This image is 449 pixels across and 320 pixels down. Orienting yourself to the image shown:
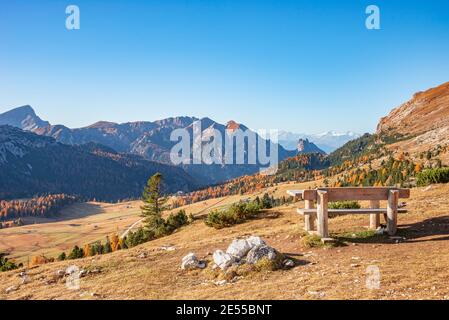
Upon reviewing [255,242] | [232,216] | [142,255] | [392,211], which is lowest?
[142,255]

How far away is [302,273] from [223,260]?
3651 mm

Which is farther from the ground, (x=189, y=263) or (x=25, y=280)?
(x=189, y=263)

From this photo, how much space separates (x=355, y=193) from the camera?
19.4 meters

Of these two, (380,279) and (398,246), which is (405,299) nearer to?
(380,279)

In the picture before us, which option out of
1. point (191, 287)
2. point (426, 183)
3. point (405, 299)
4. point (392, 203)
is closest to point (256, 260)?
point (191, 287)

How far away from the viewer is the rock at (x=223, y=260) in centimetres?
1667

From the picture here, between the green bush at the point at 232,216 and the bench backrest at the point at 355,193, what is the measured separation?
12855 millimetres

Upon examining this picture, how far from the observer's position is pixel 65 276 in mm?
19109

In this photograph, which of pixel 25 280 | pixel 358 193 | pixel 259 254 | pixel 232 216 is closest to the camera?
pixel 259 254

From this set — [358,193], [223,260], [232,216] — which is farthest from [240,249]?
[232,216]

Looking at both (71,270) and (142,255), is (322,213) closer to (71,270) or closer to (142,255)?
(142,255)

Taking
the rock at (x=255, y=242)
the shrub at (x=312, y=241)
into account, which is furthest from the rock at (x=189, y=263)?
the shrub at (x=312, y=241)

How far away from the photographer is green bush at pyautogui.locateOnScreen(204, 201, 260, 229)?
104 feet

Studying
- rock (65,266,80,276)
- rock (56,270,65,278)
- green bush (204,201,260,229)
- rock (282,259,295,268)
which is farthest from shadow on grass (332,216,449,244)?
rock (56,270,65,278)
